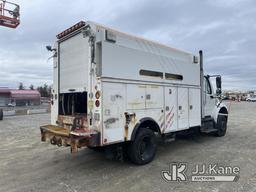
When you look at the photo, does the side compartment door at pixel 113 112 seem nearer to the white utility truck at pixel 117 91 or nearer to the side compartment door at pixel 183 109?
the white utility truck at pixel 117 91

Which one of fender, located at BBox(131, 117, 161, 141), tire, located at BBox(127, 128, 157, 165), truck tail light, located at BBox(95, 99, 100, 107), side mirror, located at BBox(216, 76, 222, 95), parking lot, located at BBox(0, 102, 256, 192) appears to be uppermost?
side mirror, located at BBox(216, 76, 222, 95)

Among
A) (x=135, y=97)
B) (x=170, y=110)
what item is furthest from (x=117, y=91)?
(x=170, y=110)

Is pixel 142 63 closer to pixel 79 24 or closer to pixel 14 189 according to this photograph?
pixel 79 24

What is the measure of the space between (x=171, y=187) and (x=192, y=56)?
14.6ft

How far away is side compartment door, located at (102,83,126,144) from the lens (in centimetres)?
480

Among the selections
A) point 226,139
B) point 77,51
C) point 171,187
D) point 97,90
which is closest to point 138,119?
point 97,90

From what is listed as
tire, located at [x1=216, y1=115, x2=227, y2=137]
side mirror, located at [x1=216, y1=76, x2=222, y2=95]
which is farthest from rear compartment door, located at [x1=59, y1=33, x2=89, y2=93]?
tire, located at [x1=216, y1=115, x2=227, y2=137]

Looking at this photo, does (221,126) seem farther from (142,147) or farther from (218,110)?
(142,147)

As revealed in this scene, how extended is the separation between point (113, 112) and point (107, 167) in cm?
153

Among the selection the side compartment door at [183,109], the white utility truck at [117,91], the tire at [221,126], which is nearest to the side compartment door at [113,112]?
the white utility truck at [117,91]

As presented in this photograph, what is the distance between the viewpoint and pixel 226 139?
29.0 ft

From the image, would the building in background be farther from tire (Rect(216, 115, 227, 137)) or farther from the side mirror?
the side mirror

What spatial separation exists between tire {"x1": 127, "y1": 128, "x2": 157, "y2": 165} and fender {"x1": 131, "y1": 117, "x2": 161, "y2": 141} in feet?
0.48

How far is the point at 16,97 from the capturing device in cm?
4412
